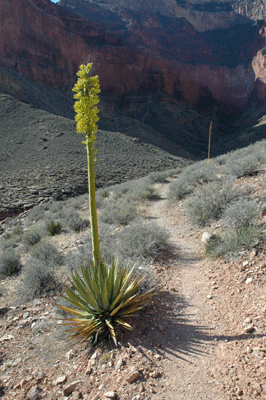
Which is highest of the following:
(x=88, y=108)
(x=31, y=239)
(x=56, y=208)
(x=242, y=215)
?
(x=88, y=108)

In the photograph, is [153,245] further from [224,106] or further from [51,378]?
[224,106]

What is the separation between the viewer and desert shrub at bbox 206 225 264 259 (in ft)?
12.2

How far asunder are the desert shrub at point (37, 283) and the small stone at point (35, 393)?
226 centimetres

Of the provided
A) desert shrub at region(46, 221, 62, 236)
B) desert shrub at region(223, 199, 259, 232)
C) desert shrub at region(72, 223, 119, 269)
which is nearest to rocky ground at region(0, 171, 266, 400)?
desert shrub at region(223, 199, 259, 232)

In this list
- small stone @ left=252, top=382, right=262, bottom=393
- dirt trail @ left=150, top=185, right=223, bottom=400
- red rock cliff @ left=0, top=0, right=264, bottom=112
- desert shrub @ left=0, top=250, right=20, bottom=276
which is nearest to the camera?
small stone @ left=252, top=382, right=262, bottom=393

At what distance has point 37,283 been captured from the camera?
476cm

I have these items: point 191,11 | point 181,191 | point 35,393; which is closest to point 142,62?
point 191,11

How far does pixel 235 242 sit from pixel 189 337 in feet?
5.78

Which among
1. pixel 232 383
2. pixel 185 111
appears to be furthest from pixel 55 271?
Result: pixel 185 111

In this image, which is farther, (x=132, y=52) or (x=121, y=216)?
(x=132, y=52)

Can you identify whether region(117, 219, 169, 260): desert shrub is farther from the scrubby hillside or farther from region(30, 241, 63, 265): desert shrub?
region(30, 241, 63, 265): desert shrub

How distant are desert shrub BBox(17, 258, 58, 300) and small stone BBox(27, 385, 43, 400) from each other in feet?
7.42

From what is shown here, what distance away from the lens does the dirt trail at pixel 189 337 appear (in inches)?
85.7

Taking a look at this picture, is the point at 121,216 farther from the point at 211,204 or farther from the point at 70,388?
the point at 70,388
